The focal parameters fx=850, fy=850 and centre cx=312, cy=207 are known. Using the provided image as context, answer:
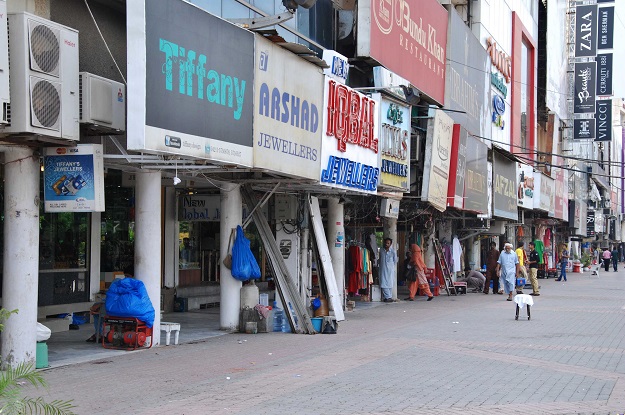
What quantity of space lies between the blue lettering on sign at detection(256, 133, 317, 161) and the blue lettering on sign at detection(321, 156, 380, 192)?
70 centimetres

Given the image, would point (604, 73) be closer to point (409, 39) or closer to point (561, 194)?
point (561, 194)

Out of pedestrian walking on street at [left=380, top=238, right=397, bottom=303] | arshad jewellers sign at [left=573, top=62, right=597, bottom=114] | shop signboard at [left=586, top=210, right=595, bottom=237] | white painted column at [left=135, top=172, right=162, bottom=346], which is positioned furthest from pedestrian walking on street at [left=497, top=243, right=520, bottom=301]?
shop signboard at [left=586, top=210, right=595, bottom=237]

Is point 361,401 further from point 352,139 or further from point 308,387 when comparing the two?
point 352,139

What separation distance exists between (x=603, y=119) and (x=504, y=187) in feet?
90.4

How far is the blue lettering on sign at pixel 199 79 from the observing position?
38.3 ft

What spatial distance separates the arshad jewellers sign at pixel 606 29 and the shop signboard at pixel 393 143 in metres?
39.6

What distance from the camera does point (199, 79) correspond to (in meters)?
12.4

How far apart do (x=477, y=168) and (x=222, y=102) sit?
19186 mm

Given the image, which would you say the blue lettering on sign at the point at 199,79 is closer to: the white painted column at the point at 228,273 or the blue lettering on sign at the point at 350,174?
the white painted column at the point at 228,273

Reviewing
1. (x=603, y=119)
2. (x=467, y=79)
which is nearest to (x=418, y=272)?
(x=467, y=79)

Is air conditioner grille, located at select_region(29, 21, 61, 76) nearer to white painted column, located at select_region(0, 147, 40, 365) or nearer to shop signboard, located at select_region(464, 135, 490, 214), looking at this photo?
white painted column, located at select_region(0, 147, 40, 365)

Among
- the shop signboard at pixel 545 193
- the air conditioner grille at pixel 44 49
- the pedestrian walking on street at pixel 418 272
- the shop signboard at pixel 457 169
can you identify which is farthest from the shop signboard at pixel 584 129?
the air conditioner grille at pixel 44 49

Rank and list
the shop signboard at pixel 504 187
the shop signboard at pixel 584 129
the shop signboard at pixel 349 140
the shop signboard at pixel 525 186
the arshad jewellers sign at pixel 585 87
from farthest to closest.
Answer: the shop signboard at pixel 584 129 → the arshad jewellers sign at pixel 585 87 → the shop signboard at pixel 525 186 → the shop signboard at pixel 504 187 → the shop signboard at pixel 349 140

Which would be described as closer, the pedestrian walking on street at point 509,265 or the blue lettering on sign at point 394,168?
the blue lettering on sign at point 394,168
